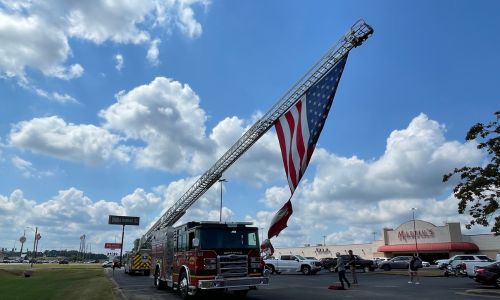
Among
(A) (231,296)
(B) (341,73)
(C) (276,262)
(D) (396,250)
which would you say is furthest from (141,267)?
(D) (396,250)

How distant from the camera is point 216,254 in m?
16.1

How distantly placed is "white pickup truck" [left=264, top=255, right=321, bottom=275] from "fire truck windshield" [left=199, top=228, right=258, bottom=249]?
24217 mm

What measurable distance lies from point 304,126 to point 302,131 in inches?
9.5

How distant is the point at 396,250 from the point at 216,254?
234 feet

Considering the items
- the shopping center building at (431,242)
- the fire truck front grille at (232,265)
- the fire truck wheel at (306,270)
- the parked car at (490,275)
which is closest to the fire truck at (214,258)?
the fire truck front grille at (232,265)

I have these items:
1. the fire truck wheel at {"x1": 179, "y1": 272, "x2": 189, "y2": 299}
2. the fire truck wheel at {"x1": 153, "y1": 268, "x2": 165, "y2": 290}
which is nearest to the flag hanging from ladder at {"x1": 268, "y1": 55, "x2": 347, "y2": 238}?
the fire truck wheel at {"x1": 179, "y1": 272, "x2": 189, "y2": 299}

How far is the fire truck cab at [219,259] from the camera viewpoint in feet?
51.8

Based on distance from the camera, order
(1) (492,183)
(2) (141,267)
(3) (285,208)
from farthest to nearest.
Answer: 1. (2) (141,267)
2. (1) (492,183)
3. (3) (285,208)

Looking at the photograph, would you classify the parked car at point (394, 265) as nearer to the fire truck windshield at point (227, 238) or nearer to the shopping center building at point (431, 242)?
the shopping center building at point (431, 242)

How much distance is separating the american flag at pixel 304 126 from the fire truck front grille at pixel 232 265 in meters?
4.31

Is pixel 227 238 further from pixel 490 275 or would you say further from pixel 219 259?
pixel 490 275

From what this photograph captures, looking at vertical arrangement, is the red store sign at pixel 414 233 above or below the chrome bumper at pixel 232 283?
above

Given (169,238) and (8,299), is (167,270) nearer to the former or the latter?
(169,238)

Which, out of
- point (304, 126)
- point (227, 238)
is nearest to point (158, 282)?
point (227, 238)
